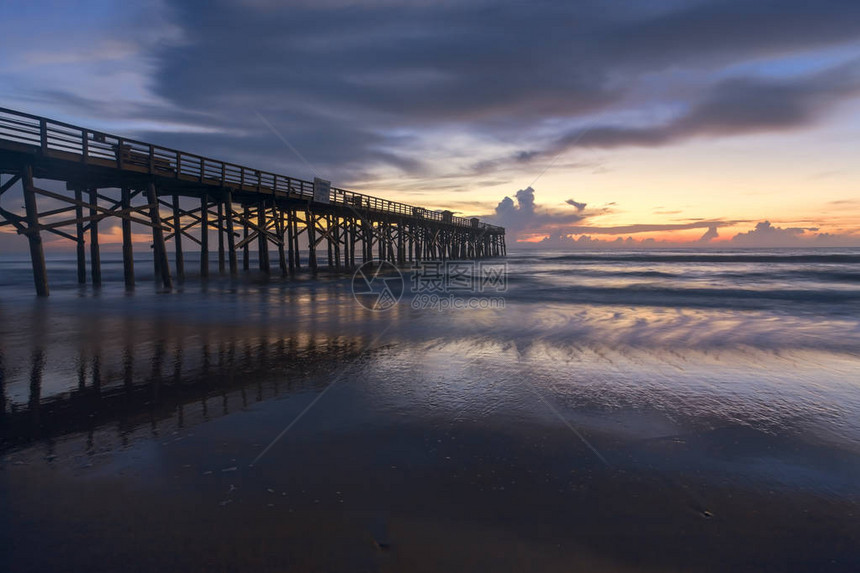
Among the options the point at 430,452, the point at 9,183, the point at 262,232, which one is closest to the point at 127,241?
the point at 9,183

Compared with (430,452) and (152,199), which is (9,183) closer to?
(152,199)

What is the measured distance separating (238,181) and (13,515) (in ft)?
69.6

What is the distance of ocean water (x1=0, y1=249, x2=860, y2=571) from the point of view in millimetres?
2598

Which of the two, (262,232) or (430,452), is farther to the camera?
(262,232)

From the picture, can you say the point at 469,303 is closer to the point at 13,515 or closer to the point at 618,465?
the point at 618,465

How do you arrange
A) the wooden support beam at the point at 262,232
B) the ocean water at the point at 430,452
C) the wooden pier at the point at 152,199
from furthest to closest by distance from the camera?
the wooden support beam at the point at 262,232, the wooden pier at the point at 152,199, the ocean water at the point at 430,452

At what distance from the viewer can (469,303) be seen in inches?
594

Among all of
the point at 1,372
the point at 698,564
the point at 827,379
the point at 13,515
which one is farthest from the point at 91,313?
the point at 827,379

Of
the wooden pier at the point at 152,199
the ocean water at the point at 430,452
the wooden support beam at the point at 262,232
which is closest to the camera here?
the ocean water at the point at 430,452


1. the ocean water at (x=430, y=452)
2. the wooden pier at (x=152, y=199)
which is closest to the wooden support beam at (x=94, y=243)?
the wooden pier at (x=152, y=199)

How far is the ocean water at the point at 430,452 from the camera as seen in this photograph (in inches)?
102

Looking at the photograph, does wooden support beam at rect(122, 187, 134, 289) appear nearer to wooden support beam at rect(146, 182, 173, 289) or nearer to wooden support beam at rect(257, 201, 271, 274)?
wooden support beam at rect(146, 182, 173, 289)

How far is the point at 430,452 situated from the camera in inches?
148

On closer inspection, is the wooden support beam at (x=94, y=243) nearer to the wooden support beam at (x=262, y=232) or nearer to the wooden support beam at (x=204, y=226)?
the wooden support beam at (x=204, y=226)
